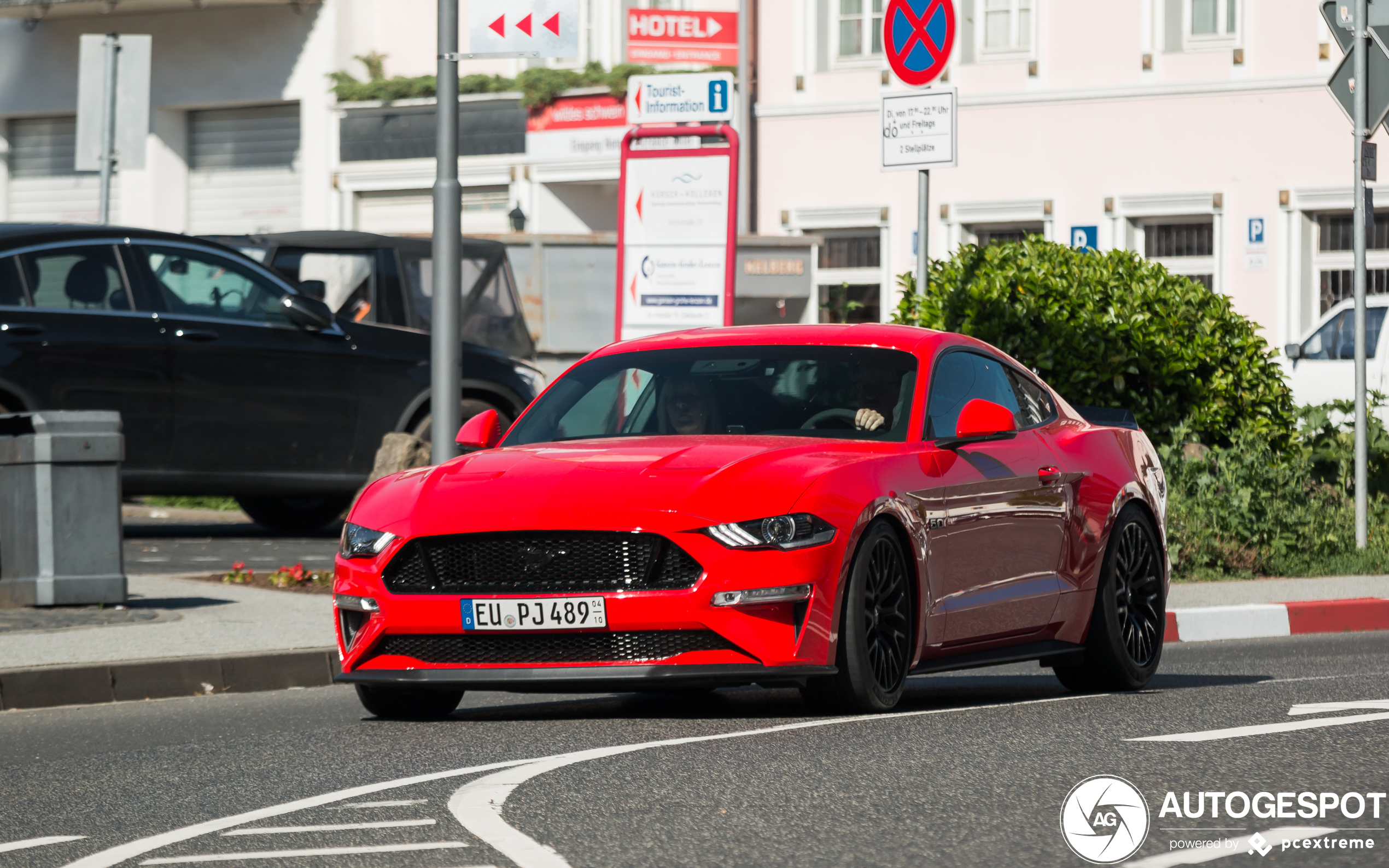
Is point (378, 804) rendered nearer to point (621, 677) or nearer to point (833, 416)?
point (621, 677)

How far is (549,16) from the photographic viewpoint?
1258 centimetres

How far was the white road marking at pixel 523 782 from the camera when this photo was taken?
5.12 m

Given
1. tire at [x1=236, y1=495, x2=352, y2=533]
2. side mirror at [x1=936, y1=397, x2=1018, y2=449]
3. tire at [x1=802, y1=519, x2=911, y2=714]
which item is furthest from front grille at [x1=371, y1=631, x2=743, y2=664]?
tire at [x1=236, y1=495, x2=352, y2=533]

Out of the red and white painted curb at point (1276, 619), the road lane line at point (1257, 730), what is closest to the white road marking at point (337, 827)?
the road lane line at point (1257, 730)

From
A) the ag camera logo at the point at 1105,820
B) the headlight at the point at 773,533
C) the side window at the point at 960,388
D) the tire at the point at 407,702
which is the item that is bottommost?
the tire at the point at 407,702

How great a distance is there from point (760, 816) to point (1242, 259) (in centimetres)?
2534

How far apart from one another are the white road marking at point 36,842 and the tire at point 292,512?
38.3ft

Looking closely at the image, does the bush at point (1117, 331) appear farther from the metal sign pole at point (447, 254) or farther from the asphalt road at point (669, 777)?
the asphalt road at point (669, 777)

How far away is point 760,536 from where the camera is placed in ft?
23.6

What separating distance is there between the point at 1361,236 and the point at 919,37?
3.38m

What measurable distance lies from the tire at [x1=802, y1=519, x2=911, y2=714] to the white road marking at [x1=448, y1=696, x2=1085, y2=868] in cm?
7

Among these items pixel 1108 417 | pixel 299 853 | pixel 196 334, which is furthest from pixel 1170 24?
pixel 299 853

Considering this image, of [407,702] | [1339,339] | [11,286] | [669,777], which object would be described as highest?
[11,286]

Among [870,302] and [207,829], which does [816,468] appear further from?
[870,302]
